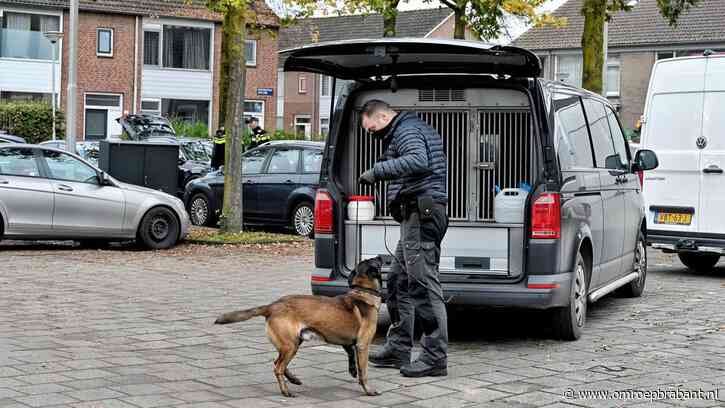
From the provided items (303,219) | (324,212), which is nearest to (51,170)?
(303,219)

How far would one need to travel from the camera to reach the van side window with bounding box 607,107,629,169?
11047mm

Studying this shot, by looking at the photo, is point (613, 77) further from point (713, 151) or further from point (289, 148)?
point (713, 151)

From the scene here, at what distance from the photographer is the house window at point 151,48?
4781 centimetres

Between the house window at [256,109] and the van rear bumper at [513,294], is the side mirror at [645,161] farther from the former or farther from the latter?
the house window at [256,109]

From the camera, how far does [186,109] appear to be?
4978cm

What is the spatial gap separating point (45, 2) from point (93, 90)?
3.99 meters

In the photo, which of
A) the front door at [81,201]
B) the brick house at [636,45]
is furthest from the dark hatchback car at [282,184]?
the brick house at [636,45]

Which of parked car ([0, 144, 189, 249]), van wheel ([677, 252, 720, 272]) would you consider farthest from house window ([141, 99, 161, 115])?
van wheel ([677, 252, 720, 272])

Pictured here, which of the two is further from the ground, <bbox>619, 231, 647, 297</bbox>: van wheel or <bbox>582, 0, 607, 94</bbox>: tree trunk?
<bbox>582, 0, 607, 94</bbox>: tree trunk

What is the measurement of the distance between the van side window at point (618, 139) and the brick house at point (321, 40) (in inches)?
2082

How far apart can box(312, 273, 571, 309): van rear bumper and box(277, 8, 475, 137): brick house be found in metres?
55.8

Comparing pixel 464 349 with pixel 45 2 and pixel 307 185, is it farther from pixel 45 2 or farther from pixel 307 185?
pixel 45 2

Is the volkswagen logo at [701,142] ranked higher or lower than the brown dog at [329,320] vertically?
higher

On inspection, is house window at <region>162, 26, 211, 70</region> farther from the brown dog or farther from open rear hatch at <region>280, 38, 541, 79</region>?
the brown dog
